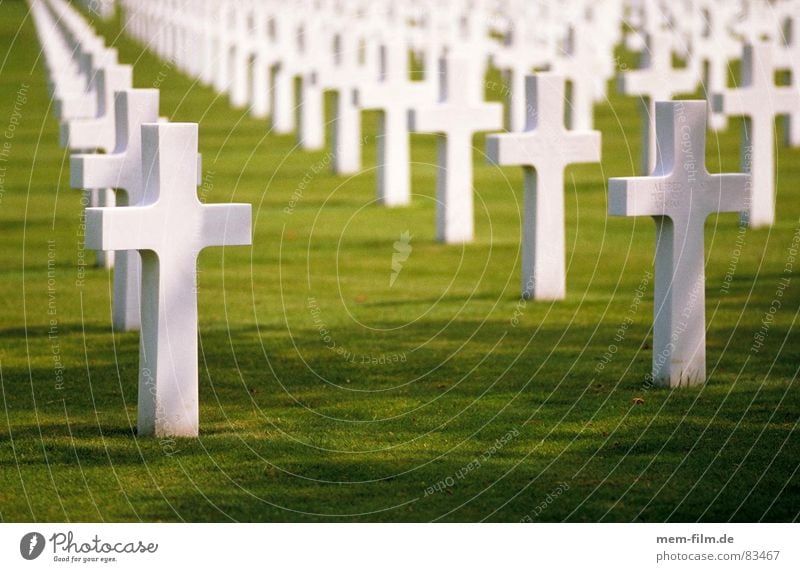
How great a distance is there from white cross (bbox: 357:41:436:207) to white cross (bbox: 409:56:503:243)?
2.35 meters

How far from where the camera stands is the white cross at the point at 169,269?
714cm

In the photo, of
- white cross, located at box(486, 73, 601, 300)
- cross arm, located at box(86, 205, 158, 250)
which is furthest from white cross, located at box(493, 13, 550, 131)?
cross arm, located at box(86, 205, 158, 250)

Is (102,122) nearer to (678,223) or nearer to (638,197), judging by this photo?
(638,197)

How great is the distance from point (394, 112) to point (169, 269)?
8763 mm

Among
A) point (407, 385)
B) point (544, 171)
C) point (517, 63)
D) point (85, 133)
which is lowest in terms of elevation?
point (407, 385)

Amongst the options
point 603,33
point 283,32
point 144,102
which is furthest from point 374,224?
point 603,33

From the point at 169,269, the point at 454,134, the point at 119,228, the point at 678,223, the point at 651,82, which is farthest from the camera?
the point at 651,82

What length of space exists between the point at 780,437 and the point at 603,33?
22.4 m

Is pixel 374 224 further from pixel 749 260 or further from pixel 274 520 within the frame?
pixel 274 520

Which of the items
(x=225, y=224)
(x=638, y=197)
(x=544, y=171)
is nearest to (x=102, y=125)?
(x=544, y=171)

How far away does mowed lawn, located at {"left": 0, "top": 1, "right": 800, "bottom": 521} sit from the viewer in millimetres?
6473

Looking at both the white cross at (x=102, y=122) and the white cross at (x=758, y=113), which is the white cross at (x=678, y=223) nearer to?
the white cross at (x=102, y=122)

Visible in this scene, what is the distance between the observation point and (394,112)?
15758 millimetres

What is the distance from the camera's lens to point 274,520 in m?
6.20
